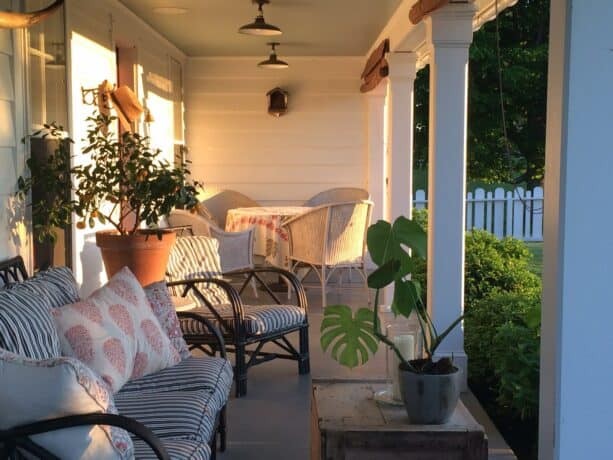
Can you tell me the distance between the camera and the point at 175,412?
2523 mm

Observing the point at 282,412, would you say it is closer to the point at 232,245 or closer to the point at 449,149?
the point at 449,149

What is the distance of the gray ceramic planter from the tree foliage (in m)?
8.27

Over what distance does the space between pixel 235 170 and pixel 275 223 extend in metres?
1.96

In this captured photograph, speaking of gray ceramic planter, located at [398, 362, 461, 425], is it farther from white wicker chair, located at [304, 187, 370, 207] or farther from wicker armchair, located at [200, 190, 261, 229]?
wicker armchair, located at [200, 190, 261, 229]

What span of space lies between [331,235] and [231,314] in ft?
8.67

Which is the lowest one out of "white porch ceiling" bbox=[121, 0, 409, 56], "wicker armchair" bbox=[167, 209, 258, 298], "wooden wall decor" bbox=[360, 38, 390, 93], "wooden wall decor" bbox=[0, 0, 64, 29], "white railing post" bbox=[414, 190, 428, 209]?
"wicker armchair" bbox=[167, 209, 258, 298]

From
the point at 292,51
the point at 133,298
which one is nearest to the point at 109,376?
the point at 133,298

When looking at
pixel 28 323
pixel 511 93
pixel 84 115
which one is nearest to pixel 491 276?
pixel 84 115

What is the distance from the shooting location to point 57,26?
4.62m

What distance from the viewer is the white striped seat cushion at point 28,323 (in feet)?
7.27

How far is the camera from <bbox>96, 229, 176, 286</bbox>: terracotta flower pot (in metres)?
4.74

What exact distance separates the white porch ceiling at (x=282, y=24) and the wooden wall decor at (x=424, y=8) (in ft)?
3.97

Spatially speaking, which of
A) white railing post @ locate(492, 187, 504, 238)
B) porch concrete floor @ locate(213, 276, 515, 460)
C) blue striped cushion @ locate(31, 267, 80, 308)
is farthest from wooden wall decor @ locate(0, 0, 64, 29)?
white railing post @ locate(492, 187, 504, 238)

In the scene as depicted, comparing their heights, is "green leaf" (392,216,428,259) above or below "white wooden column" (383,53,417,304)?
below
